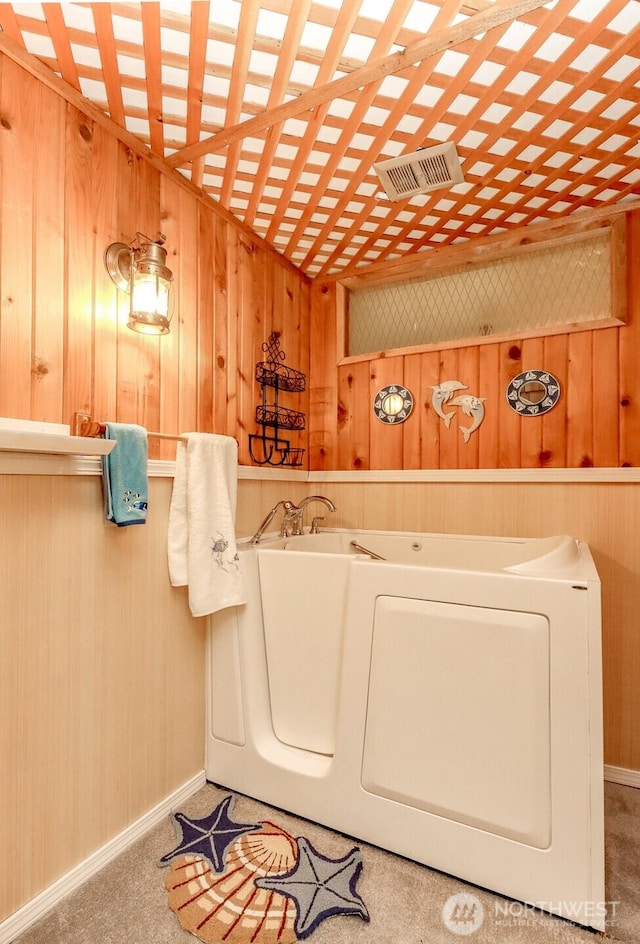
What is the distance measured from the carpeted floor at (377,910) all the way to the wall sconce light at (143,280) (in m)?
1.63

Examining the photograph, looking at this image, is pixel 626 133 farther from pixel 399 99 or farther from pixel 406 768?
pixel 406 768

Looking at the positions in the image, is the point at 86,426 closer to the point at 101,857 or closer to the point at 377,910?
the point at 101,857

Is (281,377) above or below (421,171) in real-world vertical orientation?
below

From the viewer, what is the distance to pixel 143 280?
148cm

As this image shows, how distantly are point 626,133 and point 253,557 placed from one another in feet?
6.39

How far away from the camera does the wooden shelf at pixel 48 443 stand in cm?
101

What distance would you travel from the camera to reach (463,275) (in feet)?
7.57

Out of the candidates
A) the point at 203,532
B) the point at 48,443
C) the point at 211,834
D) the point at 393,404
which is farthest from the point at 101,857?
the point at 393,404

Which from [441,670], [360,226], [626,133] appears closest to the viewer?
[441,670]

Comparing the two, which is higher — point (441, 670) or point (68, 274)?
point (68, 274)

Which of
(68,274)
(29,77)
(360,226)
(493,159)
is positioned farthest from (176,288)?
(493,159)

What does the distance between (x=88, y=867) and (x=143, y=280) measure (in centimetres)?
175

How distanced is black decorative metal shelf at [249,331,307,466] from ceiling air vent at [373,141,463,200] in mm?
853

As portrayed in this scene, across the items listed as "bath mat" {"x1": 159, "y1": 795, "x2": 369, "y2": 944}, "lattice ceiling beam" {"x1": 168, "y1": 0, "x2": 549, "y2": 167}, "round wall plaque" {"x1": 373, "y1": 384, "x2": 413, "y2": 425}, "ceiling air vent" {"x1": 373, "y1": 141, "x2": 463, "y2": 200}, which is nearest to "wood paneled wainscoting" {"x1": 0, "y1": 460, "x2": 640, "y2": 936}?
"bath mat" {"x1": 159, "y1": 795, "x2": 369, "y2": 944}
